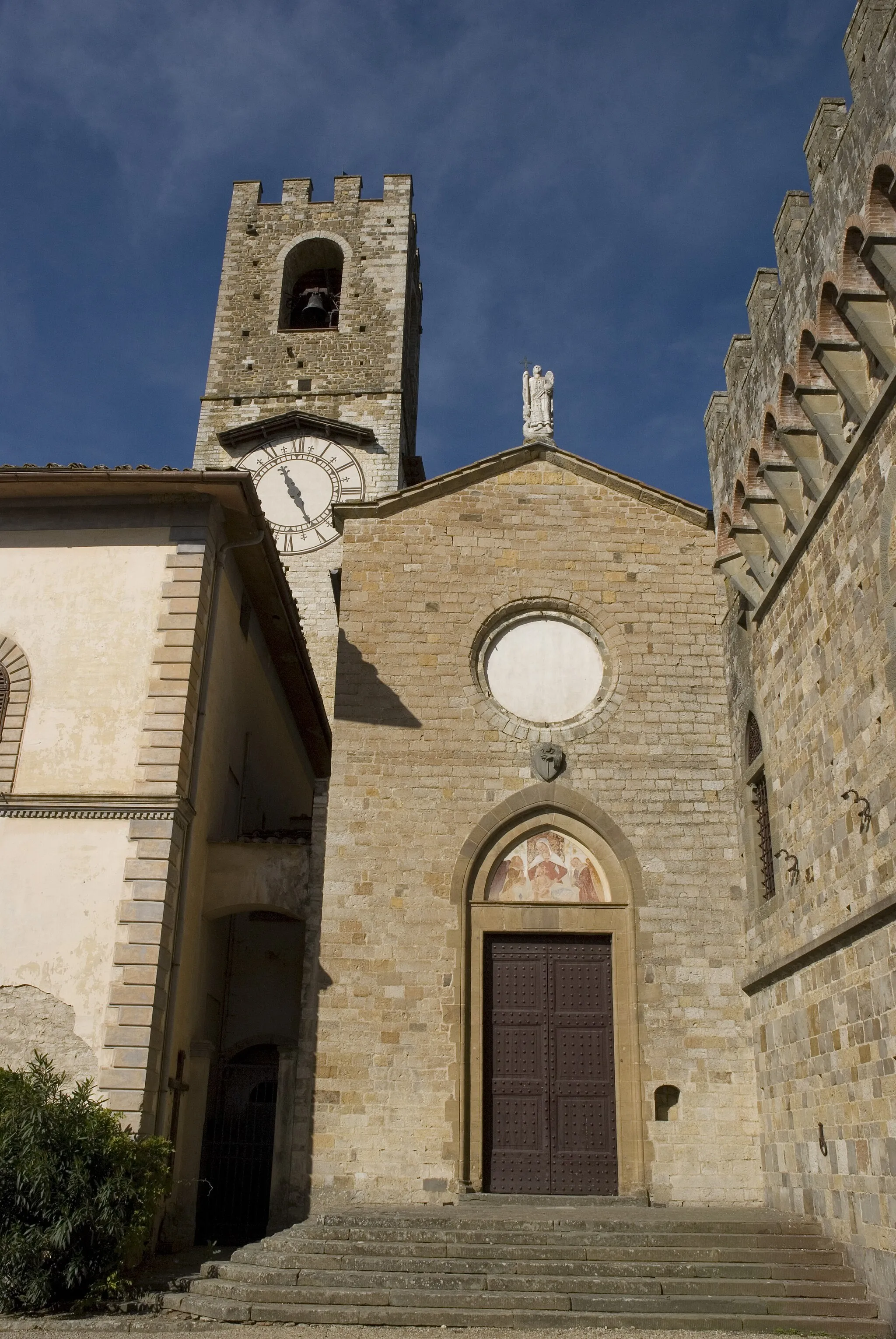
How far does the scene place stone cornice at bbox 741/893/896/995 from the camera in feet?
29.2

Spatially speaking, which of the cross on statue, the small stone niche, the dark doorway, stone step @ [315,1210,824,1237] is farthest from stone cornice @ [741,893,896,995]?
the cross on statue

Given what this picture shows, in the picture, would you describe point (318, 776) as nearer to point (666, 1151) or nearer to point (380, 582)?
point (380, 582)

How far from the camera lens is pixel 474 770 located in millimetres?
13727

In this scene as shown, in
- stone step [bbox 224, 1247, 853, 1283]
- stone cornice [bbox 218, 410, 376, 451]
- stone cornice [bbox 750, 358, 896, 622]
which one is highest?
stone cornice [bbox 218, 410, 376, 451]

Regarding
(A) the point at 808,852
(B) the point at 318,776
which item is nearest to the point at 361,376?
(B) the point at 318,776

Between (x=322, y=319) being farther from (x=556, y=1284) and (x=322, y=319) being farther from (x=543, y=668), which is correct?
(x=556, y=1284)

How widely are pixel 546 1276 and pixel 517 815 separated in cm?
→ 512

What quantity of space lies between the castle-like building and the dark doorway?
0.14 feet

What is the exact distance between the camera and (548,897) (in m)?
13.4

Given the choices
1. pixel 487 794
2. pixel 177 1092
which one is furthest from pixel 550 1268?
pixel 487 794

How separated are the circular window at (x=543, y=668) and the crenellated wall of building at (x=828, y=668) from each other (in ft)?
6.42

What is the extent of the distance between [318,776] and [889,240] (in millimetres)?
16273

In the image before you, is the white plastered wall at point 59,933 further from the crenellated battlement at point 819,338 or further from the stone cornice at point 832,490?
the crenellated battlement at point 819,338

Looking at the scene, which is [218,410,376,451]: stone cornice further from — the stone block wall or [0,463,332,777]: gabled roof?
the stone block wall
